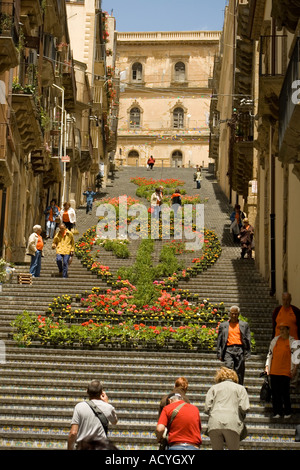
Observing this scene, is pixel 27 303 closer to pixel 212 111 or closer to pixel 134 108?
pixel 212 111

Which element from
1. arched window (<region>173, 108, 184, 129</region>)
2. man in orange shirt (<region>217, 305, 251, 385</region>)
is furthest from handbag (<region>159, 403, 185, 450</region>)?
arched window (<region>173, 108, 184, 129</region>)

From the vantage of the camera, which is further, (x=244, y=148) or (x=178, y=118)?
(x=178, y=118)

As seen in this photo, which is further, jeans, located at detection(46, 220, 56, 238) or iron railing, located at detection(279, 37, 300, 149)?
jeans, located at detection(46, 220, 56, 238)

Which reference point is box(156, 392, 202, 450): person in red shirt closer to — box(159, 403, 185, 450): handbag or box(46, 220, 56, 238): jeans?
box(159, 403, 185, 450): handbag

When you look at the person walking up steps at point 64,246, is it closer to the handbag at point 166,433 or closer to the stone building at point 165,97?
the handbag at point 166,433

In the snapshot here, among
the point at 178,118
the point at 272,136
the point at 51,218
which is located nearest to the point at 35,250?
the point at 272,136

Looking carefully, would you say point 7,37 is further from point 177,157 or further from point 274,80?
point 177,157

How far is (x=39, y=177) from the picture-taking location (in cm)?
2966

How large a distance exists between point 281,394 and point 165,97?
214 feet

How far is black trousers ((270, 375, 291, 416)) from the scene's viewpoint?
10.9 meters

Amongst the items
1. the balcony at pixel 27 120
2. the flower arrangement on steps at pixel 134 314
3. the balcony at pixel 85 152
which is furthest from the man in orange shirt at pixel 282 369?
the balcony at pixel 85 152

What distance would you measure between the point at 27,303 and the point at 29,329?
7.90ft

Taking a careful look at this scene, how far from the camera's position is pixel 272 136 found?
67.7 ft

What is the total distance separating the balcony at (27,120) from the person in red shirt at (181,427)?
14416mm
